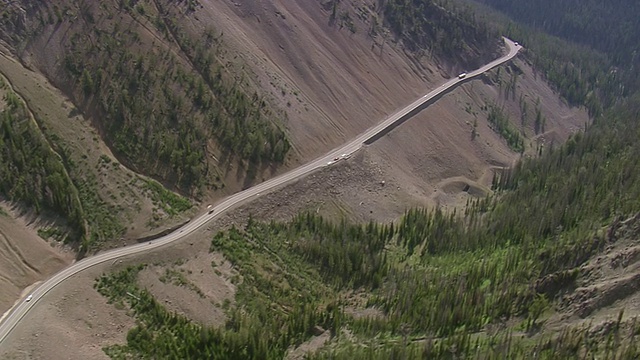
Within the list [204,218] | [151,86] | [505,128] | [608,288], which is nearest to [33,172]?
[204,218]

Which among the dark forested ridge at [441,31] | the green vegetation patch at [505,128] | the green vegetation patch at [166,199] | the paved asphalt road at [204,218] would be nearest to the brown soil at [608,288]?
the paved asphalt road at [204,218]

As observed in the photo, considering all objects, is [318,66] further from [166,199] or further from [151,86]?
[166,199]

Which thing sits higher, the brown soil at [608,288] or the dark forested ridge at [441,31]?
the dark forested ridge at [441,31]

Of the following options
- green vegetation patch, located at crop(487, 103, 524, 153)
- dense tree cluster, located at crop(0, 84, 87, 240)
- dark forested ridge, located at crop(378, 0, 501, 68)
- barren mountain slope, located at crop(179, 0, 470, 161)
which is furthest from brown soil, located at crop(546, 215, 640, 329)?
dark forested ridge, located at crop(378, 0, 501, 68)

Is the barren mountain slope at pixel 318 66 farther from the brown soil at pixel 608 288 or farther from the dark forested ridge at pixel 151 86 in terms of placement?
the brown soil at pixel 608 288

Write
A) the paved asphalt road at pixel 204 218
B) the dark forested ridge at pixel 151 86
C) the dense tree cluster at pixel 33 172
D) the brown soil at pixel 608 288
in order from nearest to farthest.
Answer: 1. the brown soil at pixel 608 288
2. the paved asphalt road at pixel 204 218
3. the dense tree cluster at pixel 33 172
4. the dark forested ridge at pixel 151 86

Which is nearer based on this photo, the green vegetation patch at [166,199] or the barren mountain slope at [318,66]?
the green vegetation patch at [166,199]

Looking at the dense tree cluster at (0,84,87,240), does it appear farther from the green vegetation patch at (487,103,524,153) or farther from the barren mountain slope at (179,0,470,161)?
the green vegetation patch at (487,103,524,153)

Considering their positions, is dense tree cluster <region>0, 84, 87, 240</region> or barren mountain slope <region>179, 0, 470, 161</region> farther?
barren mountain slope <region>179, 0, 470, 161</region>

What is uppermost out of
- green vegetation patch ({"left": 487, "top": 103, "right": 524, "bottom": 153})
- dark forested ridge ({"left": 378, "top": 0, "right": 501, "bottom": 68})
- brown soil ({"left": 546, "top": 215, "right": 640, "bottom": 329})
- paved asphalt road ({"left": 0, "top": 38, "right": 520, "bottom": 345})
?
dark forested ridge ({"left": 378, "top": 0, "right": 501, "bottom": 68})
